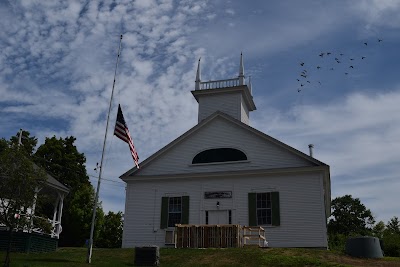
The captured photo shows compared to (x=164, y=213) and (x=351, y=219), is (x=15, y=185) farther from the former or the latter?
(x=351, y=219)

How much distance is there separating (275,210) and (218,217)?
115 inches

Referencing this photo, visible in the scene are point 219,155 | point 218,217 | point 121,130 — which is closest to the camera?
point 121,130

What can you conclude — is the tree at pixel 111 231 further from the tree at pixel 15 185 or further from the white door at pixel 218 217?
the tree at pixel 15 185

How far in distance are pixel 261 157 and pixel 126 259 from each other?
30.4ft

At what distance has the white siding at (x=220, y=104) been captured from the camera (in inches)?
1132

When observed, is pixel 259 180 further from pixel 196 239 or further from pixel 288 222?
pixel 196 239

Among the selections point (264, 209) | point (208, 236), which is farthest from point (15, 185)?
point (264, 209)

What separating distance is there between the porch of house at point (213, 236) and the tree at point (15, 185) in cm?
687

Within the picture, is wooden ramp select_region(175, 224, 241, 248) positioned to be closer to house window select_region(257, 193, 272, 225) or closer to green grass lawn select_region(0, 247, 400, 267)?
green grass lawn select_region(0, 247, 400, 267)

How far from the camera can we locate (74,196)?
132 ft

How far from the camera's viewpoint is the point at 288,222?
2256cm

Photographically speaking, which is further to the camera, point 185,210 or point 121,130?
point 185,210

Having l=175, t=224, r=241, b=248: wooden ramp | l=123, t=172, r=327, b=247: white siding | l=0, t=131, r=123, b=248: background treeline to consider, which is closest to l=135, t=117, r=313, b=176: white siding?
l=123, t=172, r=327, b=247: white siding

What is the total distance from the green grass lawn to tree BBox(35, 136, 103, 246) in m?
19.8
